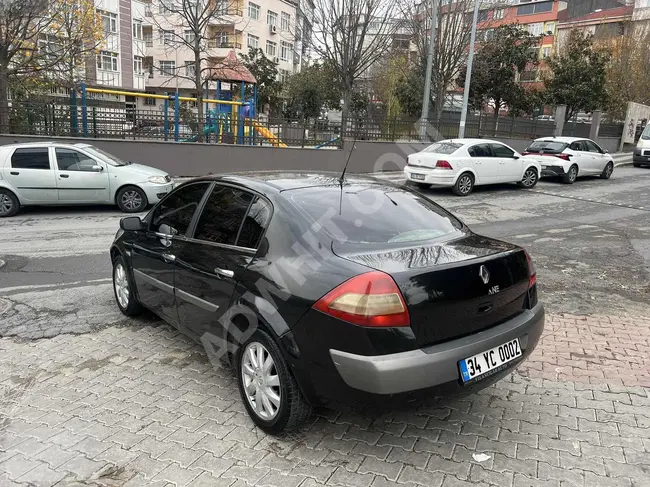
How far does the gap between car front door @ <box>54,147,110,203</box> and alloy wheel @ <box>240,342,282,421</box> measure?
8721 millimetres

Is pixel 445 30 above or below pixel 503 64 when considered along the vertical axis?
above

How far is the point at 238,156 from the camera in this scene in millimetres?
17000

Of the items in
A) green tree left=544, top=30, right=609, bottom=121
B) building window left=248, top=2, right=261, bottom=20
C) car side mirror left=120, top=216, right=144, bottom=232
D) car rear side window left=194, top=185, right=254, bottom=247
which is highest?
building window left=248, top=2, right=261, bottom=20

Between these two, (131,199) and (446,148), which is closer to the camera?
(131,199)

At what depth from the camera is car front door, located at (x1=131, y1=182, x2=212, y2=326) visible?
3883 millimetres

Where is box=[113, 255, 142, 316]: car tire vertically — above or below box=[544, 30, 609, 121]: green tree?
below

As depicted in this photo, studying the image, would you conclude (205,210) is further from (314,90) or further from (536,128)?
(314,90)

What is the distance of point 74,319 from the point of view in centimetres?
486

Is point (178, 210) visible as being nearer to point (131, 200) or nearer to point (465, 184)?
point (131, 200)

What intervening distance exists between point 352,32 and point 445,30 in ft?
18.1

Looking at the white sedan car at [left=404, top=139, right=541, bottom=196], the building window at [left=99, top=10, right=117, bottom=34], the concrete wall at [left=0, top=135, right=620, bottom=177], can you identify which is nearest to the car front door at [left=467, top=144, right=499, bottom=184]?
the white sedan car at [left=404, top=139, right=541, bottom=196]

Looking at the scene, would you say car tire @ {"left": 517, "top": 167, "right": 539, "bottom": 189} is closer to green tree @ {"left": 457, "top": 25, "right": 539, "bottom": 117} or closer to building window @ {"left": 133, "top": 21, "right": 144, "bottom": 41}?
green tree @ {"left": 457, "top": 25, "right": 539, "bottom": 117}

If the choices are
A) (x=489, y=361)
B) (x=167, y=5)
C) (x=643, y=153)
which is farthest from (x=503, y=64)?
(x=489, y=361)

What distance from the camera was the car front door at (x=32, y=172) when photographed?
10188 mm
